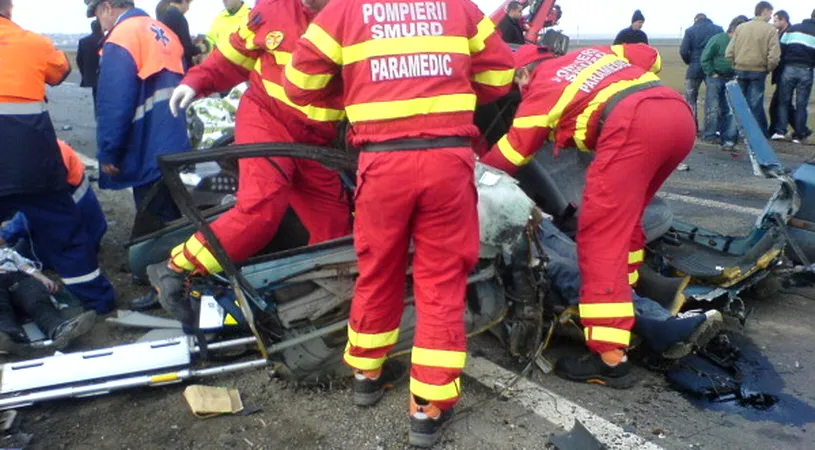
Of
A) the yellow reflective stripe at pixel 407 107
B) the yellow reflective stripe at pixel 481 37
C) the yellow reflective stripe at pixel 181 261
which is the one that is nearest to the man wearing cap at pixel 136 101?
the yellow reflective stripe at pixel 181 261

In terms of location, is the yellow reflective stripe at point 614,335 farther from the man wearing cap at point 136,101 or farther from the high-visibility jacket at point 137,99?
the high-visibility jacket at point 137,99

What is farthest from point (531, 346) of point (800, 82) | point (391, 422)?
point (800, 82)

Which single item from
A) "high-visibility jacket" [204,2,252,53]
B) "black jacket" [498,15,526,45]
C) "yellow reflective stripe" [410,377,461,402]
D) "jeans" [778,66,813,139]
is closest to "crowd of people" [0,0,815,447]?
"yellow reflective stripe" [410,377,461,402]

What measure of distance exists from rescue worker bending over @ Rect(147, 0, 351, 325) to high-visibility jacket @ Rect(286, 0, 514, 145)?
26 cm

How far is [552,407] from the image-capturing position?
2928mm

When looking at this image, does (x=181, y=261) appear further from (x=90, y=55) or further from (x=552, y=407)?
(x=90, y=55)

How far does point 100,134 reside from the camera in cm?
423

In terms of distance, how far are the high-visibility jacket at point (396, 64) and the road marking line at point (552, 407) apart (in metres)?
1.13

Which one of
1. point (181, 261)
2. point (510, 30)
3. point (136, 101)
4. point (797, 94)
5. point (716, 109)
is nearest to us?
point (181, 261)

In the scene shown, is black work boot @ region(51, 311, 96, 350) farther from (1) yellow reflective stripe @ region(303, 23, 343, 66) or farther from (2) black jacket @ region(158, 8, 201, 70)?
(2) black jacket @ region(158, 8, 201, 70)

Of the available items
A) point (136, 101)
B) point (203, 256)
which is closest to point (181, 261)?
point (203, 256)

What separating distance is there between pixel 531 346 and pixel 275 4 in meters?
Result: 1.96

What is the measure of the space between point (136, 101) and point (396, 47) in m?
2.27

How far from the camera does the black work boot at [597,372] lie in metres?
3.09
